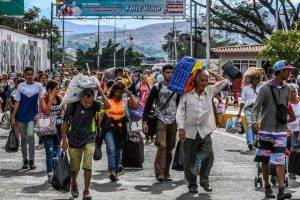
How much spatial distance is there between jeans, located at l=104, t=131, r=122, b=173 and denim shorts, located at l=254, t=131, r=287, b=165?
272 cm

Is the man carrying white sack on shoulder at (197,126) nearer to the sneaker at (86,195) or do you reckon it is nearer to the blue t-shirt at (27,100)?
the sneaker at (86,195)

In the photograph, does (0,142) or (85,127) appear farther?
(0,142)

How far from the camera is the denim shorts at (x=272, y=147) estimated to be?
1031 centimetres

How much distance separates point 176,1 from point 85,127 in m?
53.1

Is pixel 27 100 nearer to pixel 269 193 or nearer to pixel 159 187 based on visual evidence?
pixel 159 187

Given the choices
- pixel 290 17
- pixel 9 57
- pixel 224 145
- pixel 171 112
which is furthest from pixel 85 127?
pixel 290 17

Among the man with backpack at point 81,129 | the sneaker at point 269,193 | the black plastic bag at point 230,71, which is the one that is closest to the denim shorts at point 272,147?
the sneaker at point 269,193

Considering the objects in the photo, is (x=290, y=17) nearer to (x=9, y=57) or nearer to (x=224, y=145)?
(x=9, y=57)

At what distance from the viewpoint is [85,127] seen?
34.5ft

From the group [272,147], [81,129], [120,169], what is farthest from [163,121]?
[272,147]

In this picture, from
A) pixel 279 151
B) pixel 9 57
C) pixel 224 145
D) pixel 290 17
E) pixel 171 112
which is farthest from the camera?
pixel 290 17

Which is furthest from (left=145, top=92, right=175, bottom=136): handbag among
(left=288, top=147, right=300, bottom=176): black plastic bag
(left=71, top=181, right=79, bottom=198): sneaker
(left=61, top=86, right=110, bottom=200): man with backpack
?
(left=288, top=147, right=300, bottom=176): black plastic bag

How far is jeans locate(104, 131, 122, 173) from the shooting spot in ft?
40.9

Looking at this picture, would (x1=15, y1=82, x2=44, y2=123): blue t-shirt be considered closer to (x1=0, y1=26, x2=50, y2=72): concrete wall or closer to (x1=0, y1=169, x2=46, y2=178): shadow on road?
(x1=0, y1=169, x2=46, y2=178): shadow on road
